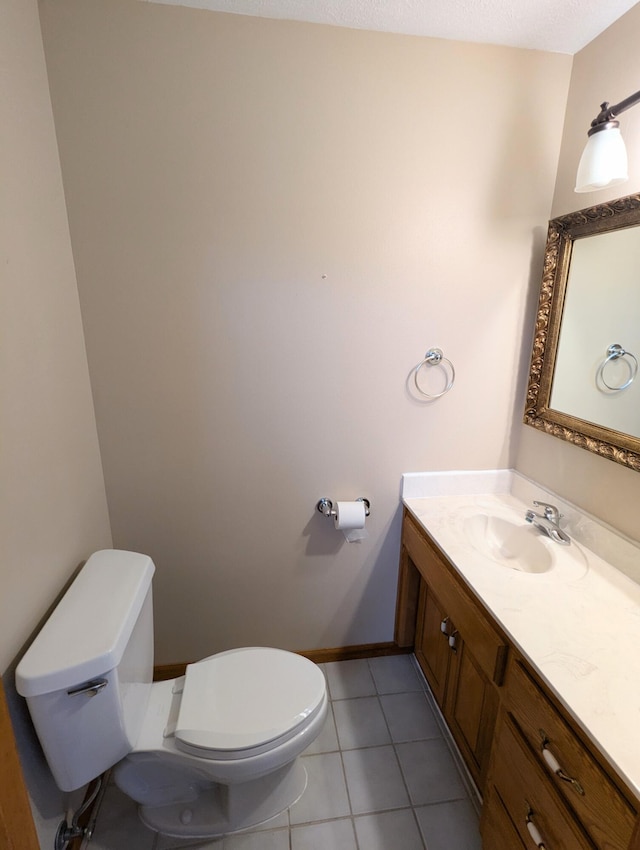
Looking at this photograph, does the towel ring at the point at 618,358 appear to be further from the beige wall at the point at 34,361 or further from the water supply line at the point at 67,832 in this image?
the water supply line at the point at 67,832

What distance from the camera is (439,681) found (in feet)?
4.99

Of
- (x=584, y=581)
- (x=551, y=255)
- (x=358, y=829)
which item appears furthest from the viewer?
(x=551, y=255)

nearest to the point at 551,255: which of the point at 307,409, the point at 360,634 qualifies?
the point at 307,409

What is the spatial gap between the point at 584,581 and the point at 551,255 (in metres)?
1.08

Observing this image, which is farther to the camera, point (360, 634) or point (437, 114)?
point (360, 634)

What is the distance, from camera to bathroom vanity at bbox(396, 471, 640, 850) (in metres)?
0.76

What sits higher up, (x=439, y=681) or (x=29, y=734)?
(x=29, y=734)

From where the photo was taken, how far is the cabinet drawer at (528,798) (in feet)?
2.67

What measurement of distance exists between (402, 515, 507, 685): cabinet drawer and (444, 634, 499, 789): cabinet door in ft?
0.24

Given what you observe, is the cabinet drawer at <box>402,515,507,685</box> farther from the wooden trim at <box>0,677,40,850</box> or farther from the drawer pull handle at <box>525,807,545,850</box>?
the wooden trim at <box>0,677,40,850</box>

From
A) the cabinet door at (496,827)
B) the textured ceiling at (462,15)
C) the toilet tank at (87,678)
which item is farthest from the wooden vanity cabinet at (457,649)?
the textured ceiling at (462,15)

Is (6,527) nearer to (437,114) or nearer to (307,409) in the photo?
(307,409)

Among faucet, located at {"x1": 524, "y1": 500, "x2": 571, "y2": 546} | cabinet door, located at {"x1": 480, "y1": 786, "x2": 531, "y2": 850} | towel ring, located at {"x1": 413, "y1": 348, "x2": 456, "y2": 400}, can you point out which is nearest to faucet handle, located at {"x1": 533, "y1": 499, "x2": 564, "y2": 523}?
faucet, located at {"x1": 524, "y1": 500, "x2": 571, "y2": 546}

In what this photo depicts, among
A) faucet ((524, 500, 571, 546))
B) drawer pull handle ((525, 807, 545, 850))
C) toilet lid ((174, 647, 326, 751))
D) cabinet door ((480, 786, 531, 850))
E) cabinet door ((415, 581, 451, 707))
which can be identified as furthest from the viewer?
cabinet door ((415, 581, 451, 707))
